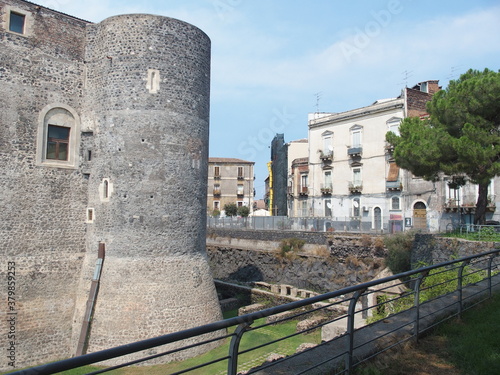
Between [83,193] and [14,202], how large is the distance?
218 cm

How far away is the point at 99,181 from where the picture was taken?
1346 cm

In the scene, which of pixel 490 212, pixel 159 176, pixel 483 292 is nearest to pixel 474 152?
pixel 483 292

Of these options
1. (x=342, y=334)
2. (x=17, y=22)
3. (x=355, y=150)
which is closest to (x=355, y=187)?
(x=355, y=150)

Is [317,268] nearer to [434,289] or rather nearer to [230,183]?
[434,289]

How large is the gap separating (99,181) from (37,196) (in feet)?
6.34

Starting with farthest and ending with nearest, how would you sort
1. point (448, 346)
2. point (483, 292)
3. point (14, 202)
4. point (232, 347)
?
point (14, 202)
point (483, 292)
point (448, 346)
point (232, 347)

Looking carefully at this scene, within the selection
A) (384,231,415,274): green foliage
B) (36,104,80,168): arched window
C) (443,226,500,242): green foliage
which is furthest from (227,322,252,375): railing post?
(384,231,415,274): green foliage

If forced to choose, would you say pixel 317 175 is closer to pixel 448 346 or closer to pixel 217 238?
pixel 217 238

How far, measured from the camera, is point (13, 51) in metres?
12.5

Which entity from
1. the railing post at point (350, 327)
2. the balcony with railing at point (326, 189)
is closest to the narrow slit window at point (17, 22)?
the railing post at point (350, 327)

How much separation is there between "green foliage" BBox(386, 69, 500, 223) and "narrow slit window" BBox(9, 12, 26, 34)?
47.4 ft

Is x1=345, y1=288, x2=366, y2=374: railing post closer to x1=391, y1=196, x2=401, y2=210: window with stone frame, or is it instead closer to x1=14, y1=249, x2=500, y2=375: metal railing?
x1=14, y1=249, x2=500, y2=375: metal railing

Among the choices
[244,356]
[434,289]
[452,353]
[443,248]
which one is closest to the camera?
[452,353]

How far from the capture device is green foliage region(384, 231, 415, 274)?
19.8m
